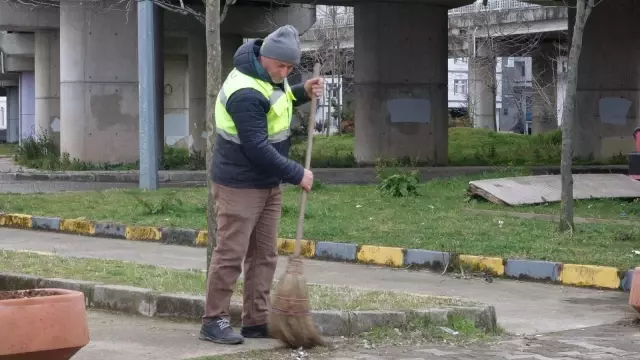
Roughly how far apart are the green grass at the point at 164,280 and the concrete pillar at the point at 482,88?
45114 mm

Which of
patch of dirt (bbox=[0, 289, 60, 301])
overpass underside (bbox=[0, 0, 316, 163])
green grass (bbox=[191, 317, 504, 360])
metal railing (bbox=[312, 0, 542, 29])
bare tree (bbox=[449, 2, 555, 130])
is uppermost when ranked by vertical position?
metal railing (bbox=[312, 0, 542, 29])

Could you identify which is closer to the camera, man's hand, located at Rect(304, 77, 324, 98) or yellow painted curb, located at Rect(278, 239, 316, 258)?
man's hand, located at Rect(304, 77, 324, 98)

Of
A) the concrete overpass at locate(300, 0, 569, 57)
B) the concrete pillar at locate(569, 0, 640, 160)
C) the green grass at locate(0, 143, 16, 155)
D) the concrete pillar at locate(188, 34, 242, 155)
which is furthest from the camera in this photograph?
the concrete overpass at locate(300, 0, 569, 57)

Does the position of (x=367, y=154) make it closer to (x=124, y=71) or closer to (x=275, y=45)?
(x=124, y=71)

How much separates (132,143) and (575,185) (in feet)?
44.8

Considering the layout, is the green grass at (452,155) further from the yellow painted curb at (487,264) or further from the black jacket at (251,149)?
the black jacket at (251,149)

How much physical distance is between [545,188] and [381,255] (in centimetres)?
461

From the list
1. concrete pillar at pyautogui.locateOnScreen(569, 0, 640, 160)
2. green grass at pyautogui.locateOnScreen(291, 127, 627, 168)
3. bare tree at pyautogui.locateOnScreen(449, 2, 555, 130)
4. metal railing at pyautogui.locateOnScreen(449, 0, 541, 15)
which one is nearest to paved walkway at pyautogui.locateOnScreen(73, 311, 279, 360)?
green grass at pyautogui.locateOnScreen(291, 127, 627, 168)

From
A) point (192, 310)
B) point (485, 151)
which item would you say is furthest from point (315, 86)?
point (485, 151)

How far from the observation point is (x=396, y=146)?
27672mm

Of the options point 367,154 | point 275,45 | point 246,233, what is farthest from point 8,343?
point 367,154

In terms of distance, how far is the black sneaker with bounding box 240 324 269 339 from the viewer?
682cm

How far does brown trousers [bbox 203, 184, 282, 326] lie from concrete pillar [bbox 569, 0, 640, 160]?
73.9 ft

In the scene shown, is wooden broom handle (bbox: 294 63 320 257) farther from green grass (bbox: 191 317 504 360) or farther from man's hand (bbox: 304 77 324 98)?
green grass (bbox: 191 317 504 360)
